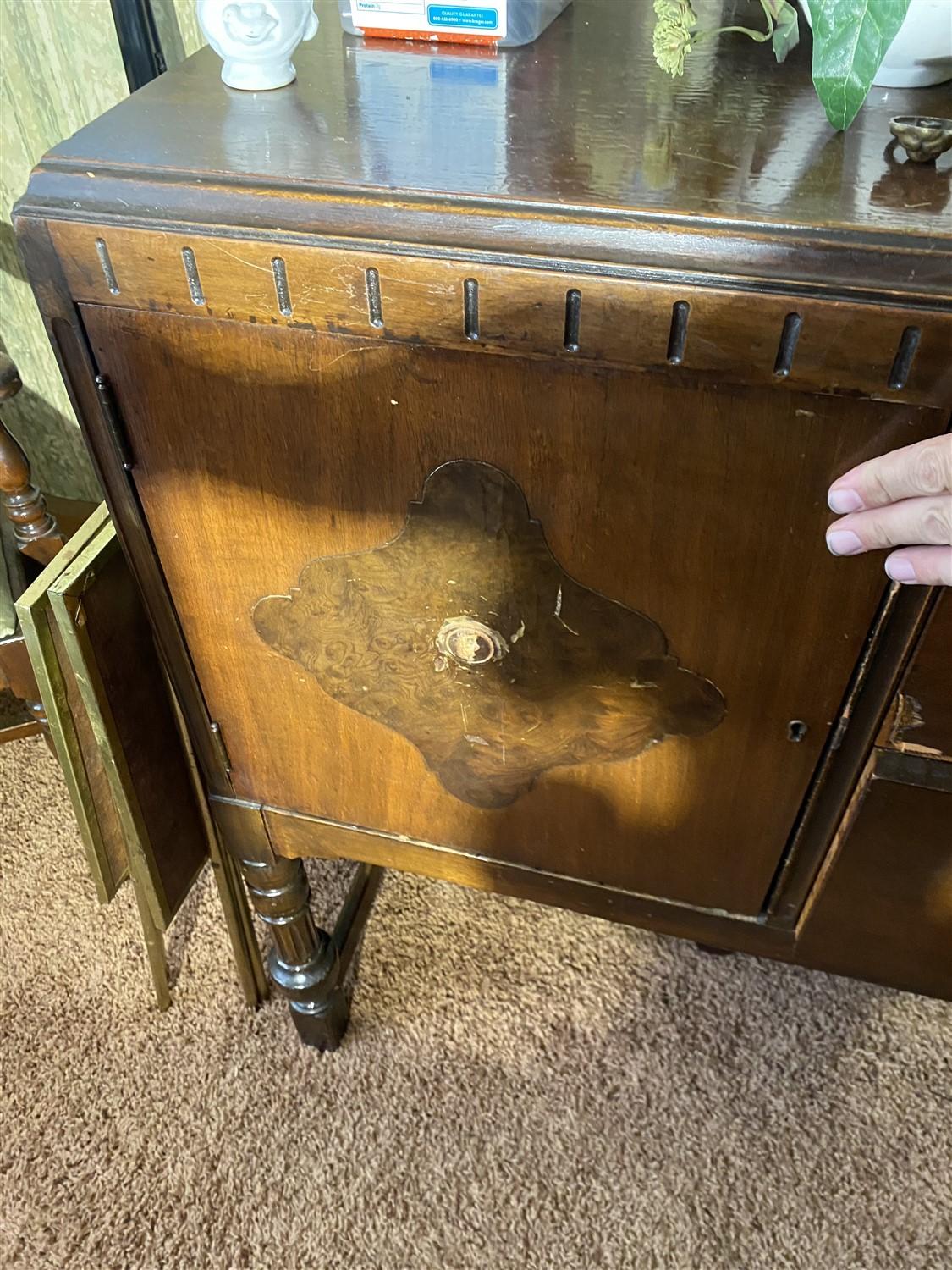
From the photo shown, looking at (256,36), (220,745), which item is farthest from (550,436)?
(220,745)

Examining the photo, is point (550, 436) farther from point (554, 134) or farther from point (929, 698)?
point (929, 698)

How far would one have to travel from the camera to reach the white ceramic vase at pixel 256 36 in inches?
22.5

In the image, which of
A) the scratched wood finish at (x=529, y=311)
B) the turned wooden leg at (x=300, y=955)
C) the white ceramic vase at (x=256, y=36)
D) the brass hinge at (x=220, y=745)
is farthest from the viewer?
the turned wooden leg at (x=300, y=955)

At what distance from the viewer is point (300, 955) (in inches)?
39.8

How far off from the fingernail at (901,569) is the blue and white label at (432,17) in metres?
0.45

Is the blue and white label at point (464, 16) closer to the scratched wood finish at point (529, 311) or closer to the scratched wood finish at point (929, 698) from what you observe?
the scratched wood finish at point (529, 311)

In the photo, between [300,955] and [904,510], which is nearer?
[904,510]

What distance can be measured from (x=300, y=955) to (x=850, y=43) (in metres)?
0.89

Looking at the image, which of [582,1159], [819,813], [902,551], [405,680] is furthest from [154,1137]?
[902,551]

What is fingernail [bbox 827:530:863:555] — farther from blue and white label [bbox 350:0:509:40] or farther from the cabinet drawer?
blue and white label [bbox 350:0:509:40]

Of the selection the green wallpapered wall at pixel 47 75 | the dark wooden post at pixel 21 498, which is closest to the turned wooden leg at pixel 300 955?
the dark wooden post at pixel 21 498

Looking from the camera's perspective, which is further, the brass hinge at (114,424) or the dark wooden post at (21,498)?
the dark wooden post at (21,498)

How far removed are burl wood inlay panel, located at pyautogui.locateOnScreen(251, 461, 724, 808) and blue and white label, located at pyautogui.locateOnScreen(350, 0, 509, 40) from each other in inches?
13.0

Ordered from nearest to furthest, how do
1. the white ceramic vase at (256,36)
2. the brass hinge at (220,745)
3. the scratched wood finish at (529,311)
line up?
the scratched wood finish at (529,311) → the white ceramic vase at (256,36) → the brass hinge at (220,745)
